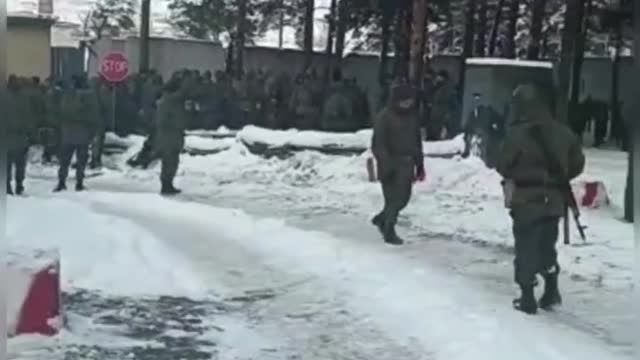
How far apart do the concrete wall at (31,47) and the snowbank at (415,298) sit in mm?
17029

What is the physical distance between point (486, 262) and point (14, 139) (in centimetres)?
836

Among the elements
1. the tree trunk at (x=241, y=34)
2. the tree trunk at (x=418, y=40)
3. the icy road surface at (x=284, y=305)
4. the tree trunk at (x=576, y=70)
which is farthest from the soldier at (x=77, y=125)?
the tree trunk at (x=241, y=34)

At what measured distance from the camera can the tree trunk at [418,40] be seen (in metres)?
23.6

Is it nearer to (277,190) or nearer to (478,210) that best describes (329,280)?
(478,210)

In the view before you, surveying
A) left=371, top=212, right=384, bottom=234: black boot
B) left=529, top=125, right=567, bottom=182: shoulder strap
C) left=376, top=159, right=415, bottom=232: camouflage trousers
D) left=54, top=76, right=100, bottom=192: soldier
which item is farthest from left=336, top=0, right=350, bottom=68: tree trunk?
left=529, top=125, right=567, bottom=182: shoulder strap

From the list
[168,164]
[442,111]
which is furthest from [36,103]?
[442,111]

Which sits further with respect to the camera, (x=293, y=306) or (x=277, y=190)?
(x=277, y=190)

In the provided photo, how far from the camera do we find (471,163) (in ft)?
68.9

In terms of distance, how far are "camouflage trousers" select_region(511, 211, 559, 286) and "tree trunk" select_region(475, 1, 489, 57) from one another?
3006 cm

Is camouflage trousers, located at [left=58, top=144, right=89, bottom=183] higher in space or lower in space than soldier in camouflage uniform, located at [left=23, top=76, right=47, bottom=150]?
lower

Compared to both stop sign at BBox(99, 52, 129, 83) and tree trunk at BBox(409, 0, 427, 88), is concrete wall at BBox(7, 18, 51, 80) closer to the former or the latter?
stop sign at BBox(99, 52, 129, 83)

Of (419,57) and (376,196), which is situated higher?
(419,57)

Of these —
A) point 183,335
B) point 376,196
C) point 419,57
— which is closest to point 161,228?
point 376,196

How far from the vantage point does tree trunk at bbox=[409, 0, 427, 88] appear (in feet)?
77.4
